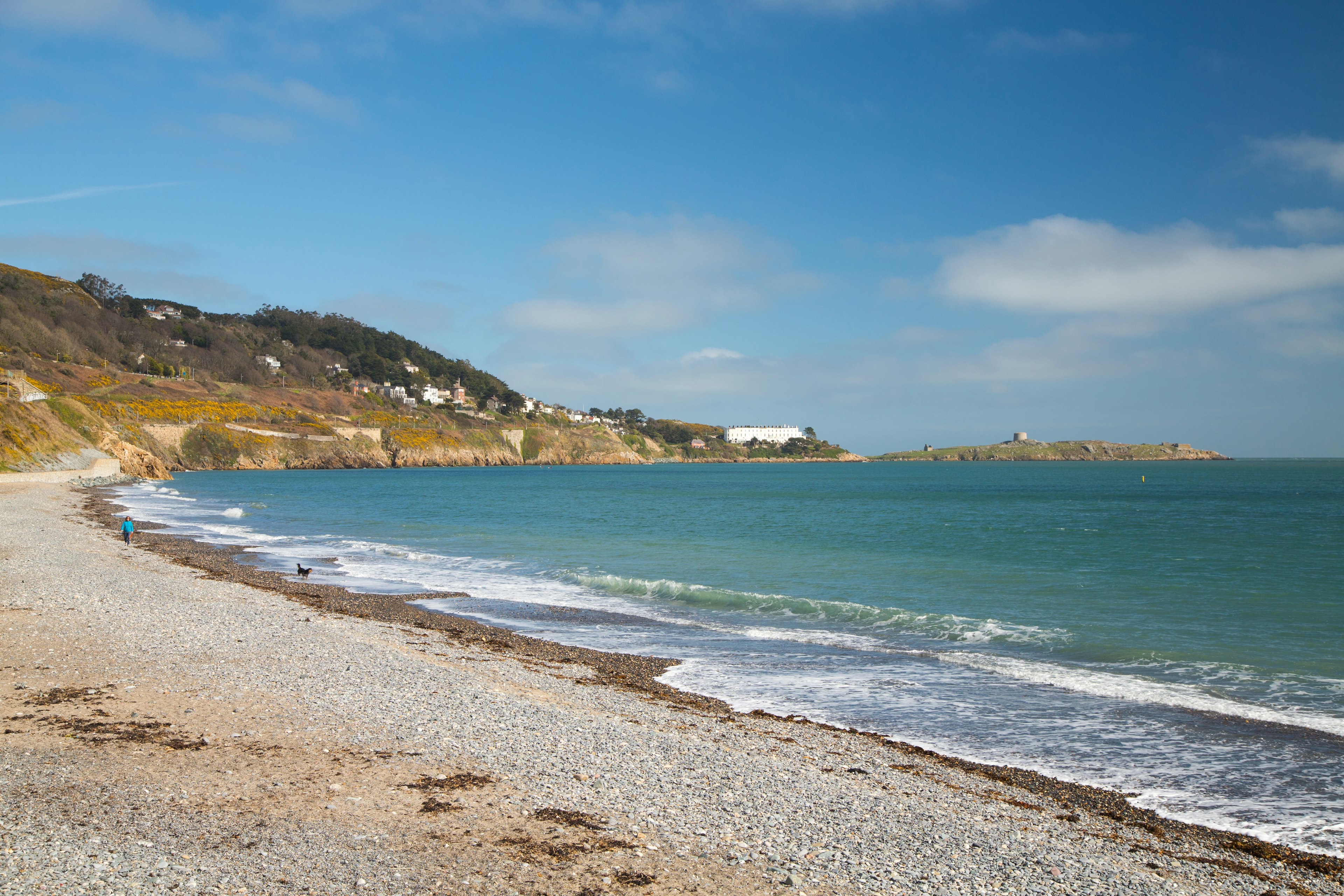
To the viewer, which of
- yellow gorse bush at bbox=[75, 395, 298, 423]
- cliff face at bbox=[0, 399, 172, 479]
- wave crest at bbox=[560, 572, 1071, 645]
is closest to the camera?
wave crest at bbox=[560, 572, 1071, 645]

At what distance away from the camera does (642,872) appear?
16.4ft

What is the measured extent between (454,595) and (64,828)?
14.1 m

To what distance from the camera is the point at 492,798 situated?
20.4 feet

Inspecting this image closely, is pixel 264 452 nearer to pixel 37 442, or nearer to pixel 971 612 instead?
pixel 37 442

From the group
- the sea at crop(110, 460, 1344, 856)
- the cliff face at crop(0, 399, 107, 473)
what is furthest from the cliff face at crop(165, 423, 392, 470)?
the sea at crop(110, 460, 1344, 856)

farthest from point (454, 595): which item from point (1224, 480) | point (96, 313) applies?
point (96, 313)

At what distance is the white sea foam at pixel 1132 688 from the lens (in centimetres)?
959

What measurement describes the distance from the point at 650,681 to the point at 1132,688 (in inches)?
272

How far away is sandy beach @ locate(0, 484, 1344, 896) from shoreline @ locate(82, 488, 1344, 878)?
5 centimetres

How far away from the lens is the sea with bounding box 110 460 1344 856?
854cm

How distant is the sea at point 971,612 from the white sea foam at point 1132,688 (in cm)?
5

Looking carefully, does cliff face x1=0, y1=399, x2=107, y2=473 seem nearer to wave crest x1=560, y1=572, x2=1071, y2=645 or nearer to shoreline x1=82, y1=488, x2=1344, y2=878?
shoreline x1=82, y1=488, x2=1344, y2=878

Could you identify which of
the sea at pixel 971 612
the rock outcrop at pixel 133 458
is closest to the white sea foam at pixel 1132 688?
the sea at pixel 971 612

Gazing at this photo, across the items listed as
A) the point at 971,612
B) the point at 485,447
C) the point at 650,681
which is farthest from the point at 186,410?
the point at 650,681
